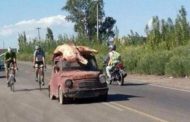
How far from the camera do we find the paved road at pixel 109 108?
15.3 m

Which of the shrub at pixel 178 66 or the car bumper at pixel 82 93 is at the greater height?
the shrub at pixel 178 66

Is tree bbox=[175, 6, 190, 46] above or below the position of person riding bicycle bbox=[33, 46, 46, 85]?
above

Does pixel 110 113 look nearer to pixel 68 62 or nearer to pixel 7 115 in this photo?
pixel 7 115

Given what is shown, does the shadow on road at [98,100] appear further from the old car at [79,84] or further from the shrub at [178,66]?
the shrub at [178,66]

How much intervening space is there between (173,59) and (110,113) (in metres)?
17.3

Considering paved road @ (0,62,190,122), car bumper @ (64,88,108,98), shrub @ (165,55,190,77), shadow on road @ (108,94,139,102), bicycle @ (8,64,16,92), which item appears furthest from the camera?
shrub @ (165,55,190,77)

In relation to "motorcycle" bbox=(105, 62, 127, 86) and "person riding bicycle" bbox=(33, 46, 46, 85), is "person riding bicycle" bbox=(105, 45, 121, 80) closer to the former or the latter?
"motorcycle" bbox=(105, 62, 127, 86)

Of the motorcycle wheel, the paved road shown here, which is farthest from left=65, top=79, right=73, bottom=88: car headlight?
the motorcycle wheel

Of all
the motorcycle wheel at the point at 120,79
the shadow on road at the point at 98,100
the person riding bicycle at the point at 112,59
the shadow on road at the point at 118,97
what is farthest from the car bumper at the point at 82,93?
the person riding bicycle at the point at 112,59

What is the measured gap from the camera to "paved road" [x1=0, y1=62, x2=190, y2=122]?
50.3 feet

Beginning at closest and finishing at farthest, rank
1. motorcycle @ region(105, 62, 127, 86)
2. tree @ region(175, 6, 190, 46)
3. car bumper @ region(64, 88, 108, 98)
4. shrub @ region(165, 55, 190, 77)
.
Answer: car bumper @ region(64, 88, 108, 98) → motorcycle @ region(105, 62, 127, 86) → shrub @ region(165, 55, 190, 77) → tree @ region(175, 6, 190, 46)

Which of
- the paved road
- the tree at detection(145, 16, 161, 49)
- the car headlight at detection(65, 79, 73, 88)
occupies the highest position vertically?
the tree at detection(145, 16, 161, 49)

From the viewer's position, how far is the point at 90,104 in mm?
19219

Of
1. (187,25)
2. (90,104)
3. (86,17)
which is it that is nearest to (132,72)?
(187,25)
